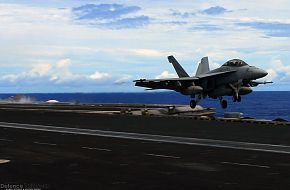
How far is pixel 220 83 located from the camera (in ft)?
134

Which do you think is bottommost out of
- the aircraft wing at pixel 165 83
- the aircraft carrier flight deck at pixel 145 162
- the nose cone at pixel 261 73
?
the aircraft carrier flight deck at pixel 145 162

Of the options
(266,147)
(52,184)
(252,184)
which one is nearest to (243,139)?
(266,147)

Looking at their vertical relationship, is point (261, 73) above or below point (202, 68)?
below

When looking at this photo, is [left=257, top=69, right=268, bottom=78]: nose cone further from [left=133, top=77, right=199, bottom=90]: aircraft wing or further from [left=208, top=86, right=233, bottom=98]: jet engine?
[left=133, top=77, right=199, bottom=90]: aircraft wing

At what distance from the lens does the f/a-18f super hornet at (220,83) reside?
37.9 metres

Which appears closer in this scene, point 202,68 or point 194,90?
point 194,90

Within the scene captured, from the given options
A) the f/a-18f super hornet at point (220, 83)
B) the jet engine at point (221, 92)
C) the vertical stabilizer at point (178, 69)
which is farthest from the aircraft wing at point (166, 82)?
the vertical stabilizer at point (178, 69)

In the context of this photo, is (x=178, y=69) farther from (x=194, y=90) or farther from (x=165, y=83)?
(x=194, y=90)

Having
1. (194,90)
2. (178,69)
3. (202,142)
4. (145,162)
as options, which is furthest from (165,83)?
(145,162)

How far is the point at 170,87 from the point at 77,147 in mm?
22134

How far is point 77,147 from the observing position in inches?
925

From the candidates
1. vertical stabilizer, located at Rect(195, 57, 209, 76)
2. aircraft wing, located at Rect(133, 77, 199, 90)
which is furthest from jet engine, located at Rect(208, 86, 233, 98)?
vertical stabilizer, located at Rect(195, 57, 209, 76)

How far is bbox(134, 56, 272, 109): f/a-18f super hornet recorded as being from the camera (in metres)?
37.9

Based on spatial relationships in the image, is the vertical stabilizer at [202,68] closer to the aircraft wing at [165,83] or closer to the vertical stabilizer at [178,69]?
the vertical stabilizer at [178,69]
